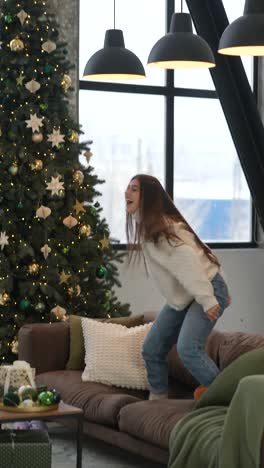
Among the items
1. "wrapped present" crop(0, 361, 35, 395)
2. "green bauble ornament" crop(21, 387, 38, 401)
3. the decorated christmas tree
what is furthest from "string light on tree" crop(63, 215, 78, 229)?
"green bauble ornament" crop(21, 387, 38, 401)

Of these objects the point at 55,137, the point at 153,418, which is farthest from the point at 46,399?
the point at 55,137

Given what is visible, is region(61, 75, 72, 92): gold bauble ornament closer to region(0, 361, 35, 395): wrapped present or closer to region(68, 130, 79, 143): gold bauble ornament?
region(68, 130, 79, 143): gold bauble ornament

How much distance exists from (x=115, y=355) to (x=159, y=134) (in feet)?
14.4

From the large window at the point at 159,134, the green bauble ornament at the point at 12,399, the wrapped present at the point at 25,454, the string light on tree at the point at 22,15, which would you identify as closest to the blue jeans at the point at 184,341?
the green bauble ornament at the point at 12,399

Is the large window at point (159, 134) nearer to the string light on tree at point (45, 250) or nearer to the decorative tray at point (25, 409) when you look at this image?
the string light on tree at point (45, 250)

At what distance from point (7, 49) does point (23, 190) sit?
1121mm

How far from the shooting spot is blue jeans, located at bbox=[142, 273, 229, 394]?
21.0ft

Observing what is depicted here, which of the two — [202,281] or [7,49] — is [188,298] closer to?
[202,281]

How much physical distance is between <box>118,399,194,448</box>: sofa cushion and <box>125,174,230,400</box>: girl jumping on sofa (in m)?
0.37

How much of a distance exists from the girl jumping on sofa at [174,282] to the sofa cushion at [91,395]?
11.2 inches

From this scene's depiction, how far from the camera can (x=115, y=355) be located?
6.92m

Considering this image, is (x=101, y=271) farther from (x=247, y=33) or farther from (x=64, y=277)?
(x=247, y=33)

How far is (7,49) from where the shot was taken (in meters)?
8.45

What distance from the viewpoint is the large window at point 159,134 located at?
10453mm
